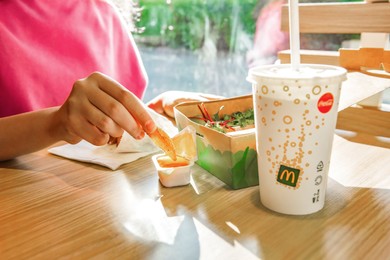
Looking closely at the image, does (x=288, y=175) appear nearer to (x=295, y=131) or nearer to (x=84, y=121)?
(x=295, y=131)

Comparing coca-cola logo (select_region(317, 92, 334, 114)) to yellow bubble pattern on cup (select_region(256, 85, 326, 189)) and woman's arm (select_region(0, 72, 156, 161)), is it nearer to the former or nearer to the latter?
yellow bubble pattern on cup (select_region(256, 85, 326, 189))

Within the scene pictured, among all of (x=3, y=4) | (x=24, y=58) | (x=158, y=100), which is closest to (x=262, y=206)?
(x=158, y=100)

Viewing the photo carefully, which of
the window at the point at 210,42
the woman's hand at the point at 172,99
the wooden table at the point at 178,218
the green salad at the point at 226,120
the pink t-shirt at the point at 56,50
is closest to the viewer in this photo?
the wooden table at the point at 178,218

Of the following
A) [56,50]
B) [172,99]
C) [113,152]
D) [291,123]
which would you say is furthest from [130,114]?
[56,50]

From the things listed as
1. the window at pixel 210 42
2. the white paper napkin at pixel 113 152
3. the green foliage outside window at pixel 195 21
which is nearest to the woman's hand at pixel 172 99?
the white paper napkin at pixel 113 152

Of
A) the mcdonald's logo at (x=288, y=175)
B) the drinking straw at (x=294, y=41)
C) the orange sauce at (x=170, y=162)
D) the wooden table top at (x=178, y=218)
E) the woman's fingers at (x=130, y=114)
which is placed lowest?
Answer: the wooden table top at (x=178, y=218)

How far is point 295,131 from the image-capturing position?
1.75ft

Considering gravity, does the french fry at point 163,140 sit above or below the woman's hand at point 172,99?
above

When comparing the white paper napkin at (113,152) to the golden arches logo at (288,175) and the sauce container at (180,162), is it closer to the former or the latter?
the sauce container at (180,162)

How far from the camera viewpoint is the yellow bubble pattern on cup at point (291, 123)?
521 mm

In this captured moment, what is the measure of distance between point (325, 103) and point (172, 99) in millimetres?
689

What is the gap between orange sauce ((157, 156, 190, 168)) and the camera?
70cm

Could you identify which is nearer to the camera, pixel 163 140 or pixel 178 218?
pixel 178 218

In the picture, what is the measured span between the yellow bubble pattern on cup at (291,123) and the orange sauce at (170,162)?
0.19 metres
